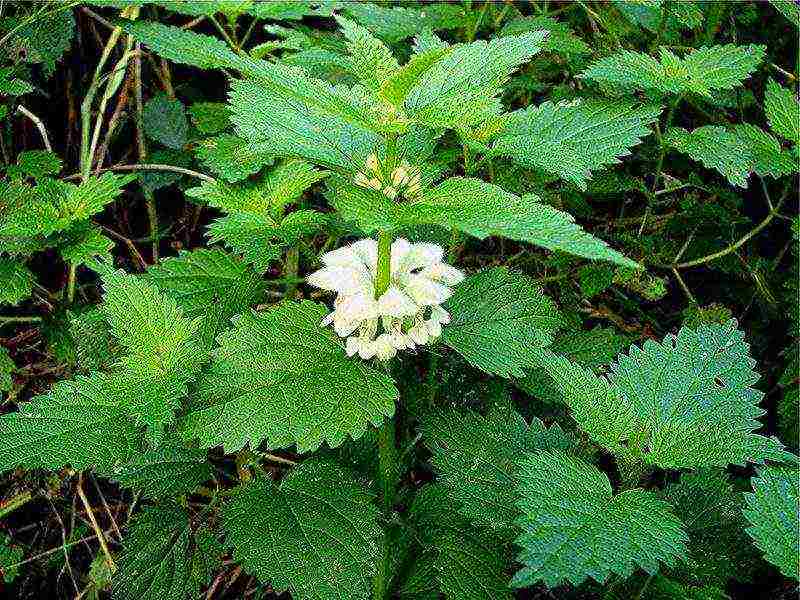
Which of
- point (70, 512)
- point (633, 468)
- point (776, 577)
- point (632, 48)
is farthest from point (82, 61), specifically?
point (776, 577)

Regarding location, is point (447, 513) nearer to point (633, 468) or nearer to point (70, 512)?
point (633, 468)

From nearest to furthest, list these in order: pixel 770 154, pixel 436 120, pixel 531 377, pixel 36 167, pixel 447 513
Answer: pixel 436 120
pixel 447 513
pixel 531 377
pixel 770 154
pixel 36 167

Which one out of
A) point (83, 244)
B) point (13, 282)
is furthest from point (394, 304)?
point (13, 282)

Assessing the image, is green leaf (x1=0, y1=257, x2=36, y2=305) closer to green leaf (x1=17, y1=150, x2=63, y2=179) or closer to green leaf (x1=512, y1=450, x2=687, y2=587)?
green leaf (x1=17, y1=150, x2=63, y2=179)

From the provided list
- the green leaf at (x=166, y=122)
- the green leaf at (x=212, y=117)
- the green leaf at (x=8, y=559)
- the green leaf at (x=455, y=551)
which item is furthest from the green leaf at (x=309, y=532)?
the green leaf at (x=166, y=122)

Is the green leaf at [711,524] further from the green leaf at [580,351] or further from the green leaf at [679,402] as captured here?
the green leaf at [580,351]

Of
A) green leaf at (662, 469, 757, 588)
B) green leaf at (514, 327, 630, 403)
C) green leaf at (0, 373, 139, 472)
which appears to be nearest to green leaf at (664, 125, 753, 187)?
green leaf at (514, 327, 630, 403)
